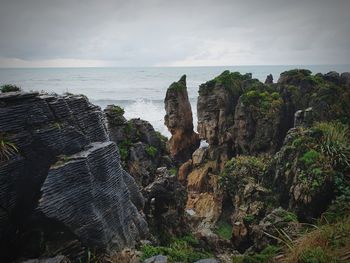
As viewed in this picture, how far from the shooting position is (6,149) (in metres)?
8.12

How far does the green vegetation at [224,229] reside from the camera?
2370 cm

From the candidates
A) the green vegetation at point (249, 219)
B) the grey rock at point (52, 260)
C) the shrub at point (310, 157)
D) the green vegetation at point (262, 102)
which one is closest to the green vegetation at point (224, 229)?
the green vegetation at point (249, 219)

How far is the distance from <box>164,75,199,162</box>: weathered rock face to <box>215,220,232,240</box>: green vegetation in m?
13.2

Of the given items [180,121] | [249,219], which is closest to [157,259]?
[249,219]

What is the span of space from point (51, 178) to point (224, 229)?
18494mm

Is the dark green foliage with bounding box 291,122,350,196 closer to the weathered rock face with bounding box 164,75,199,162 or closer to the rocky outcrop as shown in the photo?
the rocky outcrop

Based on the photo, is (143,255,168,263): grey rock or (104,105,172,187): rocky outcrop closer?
(143,255,168,263): grey rock

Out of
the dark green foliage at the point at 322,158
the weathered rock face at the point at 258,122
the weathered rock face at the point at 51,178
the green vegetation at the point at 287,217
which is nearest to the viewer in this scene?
the weathered rock face at the point at 51,178

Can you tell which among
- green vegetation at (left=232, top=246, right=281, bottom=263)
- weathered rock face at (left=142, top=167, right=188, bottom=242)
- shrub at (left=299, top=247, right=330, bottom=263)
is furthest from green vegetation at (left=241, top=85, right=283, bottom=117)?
shrub at (left=299, top=247, right=330, bottom=263)

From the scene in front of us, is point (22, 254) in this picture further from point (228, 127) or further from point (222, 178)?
point (228, 127)

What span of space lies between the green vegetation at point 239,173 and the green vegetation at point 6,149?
17.4m

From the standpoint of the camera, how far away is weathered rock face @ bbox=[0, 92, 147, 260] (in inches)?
331

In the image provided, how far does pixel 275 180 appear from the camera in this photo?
62.2 feet

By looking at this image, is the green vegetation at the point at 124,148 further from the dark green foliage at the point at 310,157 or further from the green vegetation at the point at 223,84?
the green vegetation at the point at 223,84
